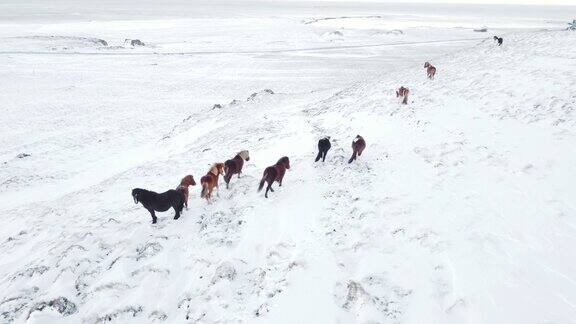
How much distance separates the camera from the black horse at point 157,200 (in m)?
8.70

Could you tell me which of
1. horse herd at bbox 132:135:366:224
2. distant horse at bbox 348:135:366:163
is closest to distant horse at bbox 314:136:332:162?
horse herd at bbox 132:135:366:224

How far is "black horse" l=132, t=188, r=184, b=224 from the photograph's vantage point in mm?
8695

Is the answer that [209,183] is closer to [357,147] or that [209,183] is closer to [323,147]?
[323,147]

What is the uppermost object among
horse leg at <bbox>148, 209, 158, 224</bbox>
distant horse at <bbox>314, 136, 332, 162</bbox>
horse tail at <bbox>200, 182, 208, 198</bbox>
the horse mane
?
distant horse at <bbox>314, 136, 332, 162</bbox>

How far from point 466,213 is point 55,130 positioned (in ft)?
78.9

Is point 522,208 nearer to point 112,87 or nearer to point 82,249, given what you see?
point 82,249

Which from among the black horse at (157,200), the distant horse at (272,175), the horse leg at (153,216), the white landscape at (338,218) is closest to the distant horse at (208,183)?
the white landscape at (338,218)

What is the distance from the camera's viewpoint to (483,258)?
6863mm

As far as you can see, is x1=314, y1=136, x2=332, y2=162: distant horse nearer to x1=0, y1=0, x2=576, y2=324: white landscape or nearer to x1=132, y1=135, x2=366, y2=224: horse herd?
x1=132, y1=135, x2=366, y2=224: horse herd

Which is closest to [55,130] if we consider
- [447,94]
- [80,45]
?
[447,94]

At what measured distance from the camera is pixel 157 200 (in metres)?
8.86

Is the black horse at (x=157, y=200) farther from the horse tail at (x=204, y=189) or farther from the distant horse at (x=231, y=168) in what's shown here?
the distant horse at (x=231, y=168)

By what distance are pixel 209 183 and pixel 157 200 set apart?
133 centimetres

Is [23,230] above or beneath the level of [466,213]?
beneath
